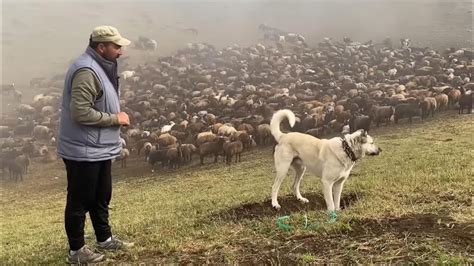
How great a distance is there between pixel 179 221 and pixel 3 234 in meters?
4.31

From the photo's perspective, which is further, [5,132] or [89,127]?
[5,132]

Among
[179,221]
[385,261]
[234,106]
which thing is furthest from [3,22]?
[385,261]

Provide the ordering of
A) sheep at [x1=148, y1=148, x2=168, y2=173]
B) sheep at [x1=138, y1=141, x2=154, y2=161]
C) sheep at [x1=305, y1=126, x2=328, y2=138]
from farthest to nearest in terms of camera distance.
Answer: sheep at [x1=138, y1=141, x2=154, y2=161]
sheep at [x1=305, y1=126, x2=328, y2=138]
sheep at [x1=148, y1=148, x2=168, y2=173]

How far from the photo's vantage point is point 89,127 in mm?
4875

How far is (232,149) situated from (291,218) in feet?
34.7

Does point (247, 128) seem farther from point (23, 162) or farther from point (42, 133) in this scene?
point (42, 133)

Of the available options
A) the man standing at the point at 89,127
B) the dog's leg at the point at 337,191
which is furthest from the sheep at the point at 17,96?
the man standing at the point at 89,127

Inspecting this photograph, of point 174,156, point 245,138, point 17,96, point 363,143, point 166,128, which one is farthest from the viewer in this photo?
point 17,96

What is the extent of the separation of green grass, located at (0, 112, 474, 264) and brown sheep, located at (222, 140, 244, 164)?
4.10 feet

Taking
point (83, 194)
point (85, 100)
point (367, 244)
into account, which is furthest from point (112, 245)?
point (367, 244)

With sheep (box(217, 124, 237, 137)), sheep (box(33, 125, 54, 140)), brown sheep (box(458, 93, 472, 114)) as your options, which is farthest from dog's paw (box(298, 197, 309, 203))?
sheep (box(33, 125, 54, 140))

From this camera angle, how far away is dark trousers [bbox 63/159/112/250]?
4953 mm

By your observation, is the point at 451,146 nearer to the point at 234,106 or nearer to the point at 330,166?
the point at 330,166

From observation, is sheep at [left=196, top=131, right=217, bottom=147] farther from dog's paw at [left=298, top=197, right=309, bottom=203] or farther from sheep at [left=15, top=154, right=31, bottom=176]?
dog's paw at [left=298, top=197, right=309, bottom=203]
